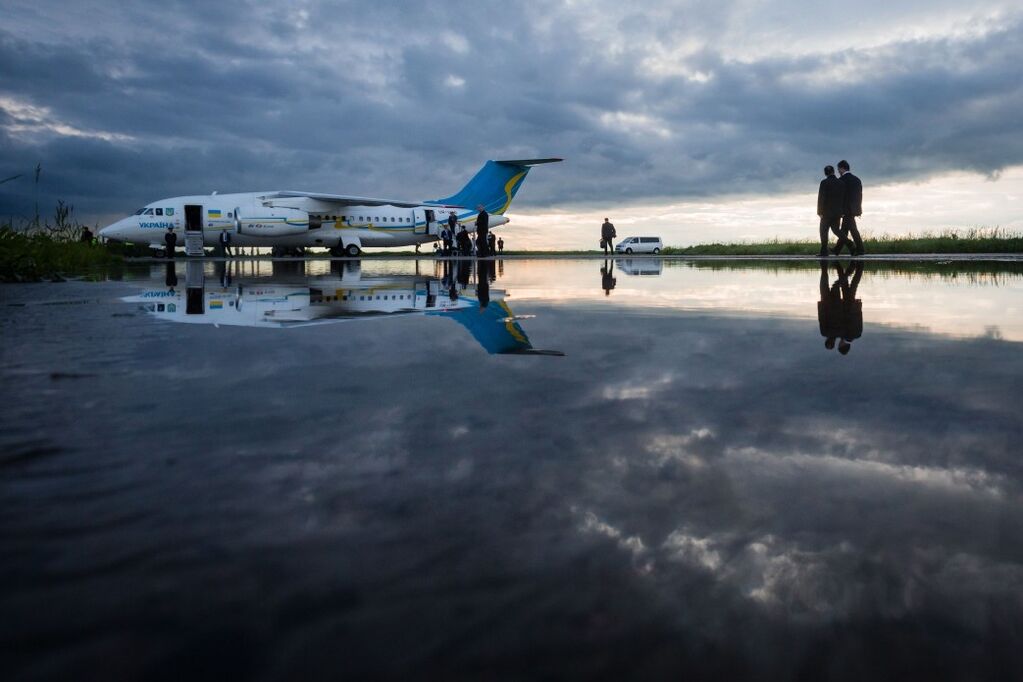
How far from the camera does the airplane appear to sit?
30062 mm

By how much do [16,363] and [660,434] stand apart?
3095 millimetres

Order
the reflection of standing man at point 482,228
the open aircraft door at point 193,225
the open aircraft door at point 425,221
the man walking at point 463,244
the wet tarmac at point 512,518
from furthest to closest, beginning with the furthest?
the open aircraft door at point 425,221 < the man walking at point 463,244 < the open aircraft door at point 193,225 < the reflection of standing man at point 482,228 < the wet tarmac at point 512,518

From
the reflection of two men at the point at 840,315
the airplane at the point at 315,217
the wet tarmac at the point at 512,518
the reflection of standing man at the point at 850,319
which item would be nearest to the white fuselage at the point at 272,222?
the airplane at the point at 315,217

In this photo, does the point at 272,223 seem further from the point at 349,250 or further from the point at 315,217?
the point at 349,250

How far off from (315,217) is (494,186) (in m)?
10.2

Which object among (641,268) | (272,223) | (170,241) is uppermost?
(272,223)

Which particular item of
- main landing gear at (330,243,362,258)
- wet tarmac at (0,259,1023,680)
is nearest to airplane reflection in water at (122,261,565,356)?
wet tarmac at (0,259,1023,680)

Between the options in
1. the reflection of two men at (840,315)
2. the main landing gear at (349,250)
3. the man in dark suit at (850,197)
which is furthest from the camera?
the main landing gear at (349,250)

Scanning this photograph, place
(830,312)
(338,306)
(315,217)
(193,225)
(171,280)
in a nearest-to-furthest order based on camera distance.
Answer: (830,312) → (338,306) → (171,280) → (193,225) → (315,217)

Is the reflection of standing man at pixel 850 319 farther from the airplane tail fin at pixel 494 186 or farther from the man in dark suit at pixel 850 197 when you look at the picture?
the airplane tail fin at pixel 494 186

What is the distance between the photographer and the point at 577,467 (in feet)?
6.35

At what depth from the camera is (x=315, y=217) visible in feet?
111

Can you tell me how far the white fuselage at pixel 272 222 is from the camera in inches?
1176

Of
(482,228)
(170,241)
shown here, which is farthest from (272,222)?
(482,228)
